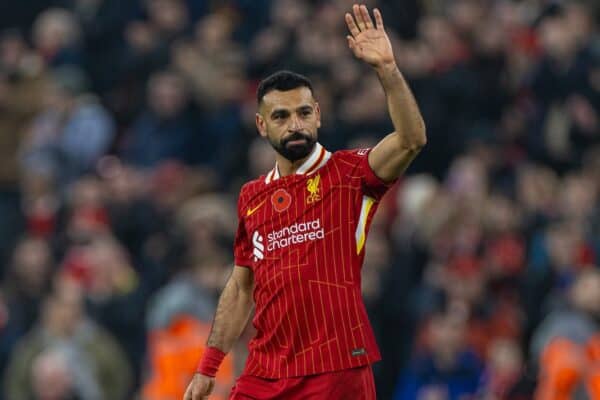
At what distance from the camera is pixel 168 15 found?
16859mm

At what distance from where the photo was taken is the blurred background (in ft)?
40.2

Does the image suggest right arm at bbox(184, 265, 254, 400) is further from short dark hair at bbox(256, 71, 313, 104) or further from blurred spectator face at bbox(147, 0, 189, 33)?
blurred spectator face at bbox(147, 0, 189, 33)

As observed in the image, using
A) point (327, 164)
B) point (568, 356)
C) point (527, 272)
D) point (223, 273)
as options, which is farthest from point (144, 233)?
point (327, 164)

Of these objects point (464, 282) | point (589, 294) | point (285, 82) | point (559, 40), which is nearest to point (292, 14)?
point (559, 40)

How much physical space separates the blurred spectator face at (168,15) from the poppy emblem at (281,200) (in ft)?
30.8

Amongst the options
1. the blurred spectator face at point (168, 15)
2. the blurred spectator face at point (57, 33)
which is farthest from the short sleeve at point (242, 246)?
the blurred spectator face at point (57, 33)

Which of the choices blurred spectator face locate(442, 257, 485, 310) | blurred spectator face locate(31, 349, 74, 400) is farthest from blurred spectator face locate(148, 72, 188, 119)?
blurred spectator face locate(442, 257, 485, 310)

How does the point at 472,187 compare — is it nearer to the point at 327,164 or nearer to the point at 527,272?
the point at 527,272

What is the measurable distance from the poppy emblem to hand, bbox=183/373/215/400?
89 cm

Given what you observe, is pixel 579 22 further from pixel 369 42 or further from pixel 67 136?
pixel 369 42

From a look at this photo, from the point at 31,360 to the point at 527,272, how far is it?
407cm

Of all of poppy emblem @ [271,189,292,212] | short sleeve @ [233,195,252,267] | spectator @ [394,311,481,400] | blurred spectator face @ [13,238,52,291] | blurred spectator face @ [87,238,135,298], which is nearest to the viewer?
poppy emblem @ [271,189,292,212]

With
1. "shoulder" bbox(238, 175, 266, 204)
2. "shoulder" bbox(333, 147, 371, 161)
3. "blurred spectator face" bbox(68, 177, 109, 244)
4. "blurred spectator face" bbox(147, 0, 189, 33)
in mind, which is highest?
"blurred spectator face" bbox(147, 0, 189, 33)

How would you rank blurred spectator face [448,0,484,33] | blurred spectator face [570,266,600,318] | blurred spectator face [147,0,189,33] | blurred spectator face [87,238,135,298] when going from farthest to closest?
blurred spectator face [147,0,189,33] → blurred spectator face [448,0,484,33] → blurred spectator face [87,238,135,298] → blurred spectator face [570,266,600,318]
